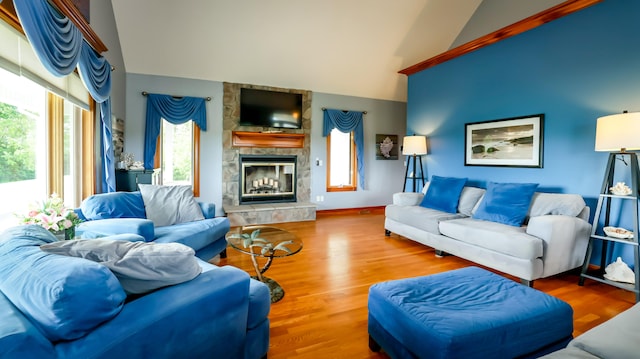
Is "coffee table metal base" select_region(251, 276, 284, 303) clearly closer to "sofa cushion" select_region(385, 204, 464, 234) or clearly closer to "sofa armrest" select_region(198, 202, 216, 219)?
"sofa armrest" select_region(198, 202, 216, 219)

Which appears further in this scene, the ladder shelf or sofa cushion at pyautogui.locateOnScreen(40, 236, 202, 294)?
the ladder shelf

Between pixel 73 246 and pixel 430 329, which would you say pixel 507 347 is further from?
pixel 73 246

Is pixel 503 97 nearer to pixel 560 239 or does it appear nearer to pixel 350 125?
pixel 560 239

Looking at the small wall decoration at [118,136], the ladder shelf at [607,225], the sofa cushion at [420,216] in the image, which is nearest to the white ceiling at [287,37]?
the small wall decoration at [118,136]

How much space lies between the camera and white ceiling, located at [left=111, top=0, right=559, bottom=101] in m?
4.71

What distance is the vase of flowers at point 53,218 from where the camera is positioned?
2.01 meters

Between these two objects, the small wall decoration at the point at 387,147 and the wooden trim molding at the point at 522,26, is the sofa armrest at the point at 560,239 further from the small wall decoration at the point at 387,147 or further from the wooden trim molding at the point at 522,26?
the small wall decoration at the point at 387,147

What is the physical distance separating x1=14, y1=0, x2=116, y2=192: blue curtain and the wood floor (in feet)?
7.34

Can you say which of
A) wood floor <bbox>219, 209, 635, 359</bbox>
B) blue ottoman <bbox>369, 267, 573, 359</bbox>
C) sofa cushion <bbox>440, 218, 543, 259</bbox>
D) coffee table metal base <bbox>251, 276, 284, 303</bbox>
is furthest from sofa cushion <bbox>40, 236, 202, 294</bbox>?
sofa cushion <bbox>440, 218, 543, 259</bbox>

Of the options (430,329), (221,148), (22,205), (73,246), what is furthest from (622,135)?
(221,148)

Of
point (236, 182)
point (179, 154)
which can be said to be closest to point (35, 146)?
point (179, 154)

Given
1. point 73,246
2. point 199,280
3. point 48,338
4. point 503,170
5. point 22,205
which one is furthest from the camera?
point 503,170

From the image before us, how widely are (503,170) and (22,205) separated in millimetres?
5292

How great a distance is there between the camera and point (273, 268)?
3.42 meters
